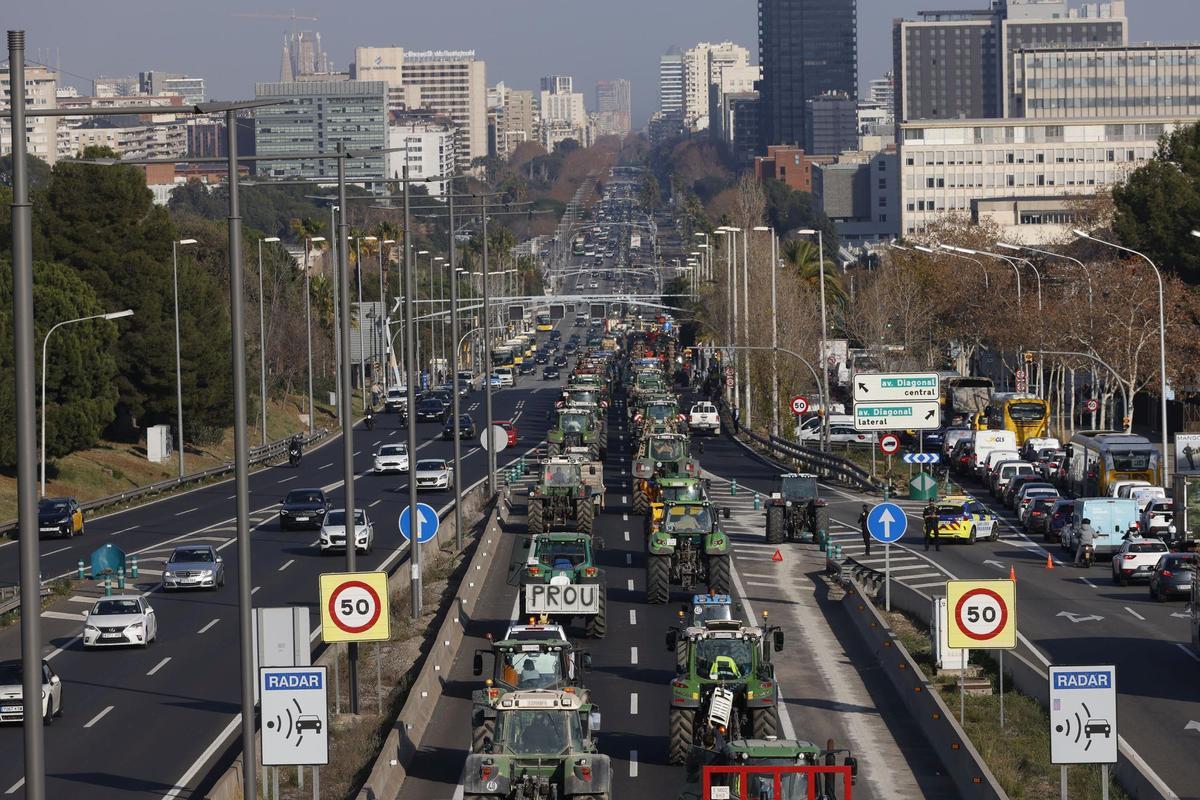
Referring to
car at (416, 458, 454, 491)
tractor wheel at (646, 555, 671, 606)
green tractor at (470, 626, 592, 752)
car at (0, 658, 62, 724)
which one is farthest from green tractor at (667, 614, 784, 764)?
car at (416, 458, 454, 491)

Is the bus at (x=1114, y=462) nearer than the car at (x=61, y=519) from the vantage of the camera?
No

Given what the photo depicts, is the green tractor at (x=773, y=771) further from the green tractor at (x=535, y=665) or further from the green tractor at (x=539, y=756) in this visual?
the green tractor at (x=535, y=665)

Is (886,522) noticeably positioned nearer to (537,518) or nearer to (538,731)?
(538,731)

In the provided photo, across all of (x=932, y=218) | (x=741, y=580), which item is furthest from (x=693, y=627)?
(x=932, y=218)

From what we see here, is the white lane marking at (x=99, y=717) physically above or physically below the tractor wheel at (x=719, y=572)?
below

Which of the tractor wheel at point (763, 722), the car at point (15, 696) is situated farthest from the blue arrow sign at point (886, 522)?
the car at point (15, 696)

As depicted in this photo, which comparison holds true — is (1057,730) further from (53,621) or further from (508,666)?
(53,621)
